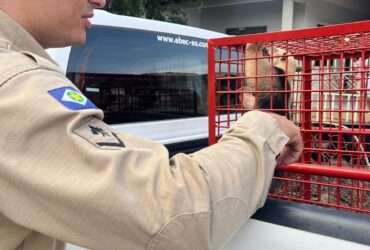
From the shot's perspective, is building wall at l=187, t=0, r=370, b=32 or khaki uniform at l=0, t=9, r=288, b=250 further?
building wall at l=187, t=0, r=370, b=32

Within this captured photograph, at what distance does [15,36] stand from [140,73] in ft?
5.43

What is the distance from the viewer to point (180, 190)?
0.69m

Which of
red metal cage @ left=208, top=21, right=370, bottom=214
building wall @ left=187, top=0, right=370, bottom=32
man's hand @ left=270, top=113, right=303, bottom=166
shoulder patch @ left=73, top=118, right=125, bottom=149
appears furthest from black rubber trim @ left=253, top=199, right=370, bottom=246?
building wall @ left=187, top=0, right=370, bottom=32

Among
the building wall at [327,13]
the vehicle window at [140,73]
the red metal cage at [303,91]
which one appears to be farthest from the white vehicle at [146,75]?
the building wall at [327,13]

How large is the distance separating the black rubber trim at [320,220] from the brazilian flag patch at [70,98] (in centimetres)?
48

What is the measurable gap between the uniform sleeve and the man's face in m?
0.17

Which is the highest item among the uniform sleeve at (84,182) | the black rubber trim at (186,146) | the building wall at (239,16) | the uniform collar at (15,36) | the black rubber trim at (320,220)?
the building wall at (239,16)

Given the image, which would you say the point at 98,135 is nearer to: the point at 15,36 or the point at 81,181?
the point at 81,181

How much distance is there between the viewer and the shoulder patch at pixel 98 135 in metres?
0.65

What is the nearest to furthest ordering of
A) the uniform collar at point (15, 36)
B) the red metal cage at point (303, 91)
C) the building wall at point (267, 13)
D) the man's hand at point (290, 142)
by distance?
the uniform collar at point (15, 36), the man's hand at point (290, 142), the red metal cage at point (303, 91), the building wall at point (267, 13)

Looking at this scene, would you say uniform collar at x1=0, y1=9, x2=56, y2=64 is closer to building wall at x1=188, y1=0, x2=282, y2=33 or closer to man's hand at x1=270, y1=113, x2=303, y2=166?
man's hand at x1=270, y1=113, x2=303, y2=166

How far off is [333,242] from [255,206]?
0.17m

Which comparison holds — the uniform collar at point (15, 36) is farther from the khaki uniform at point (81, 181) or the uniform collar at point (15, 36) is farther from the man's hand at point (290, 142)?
the man's hand at point (290, 142)

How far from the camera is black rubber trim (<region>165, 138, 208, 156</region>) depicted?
7.97 ft
